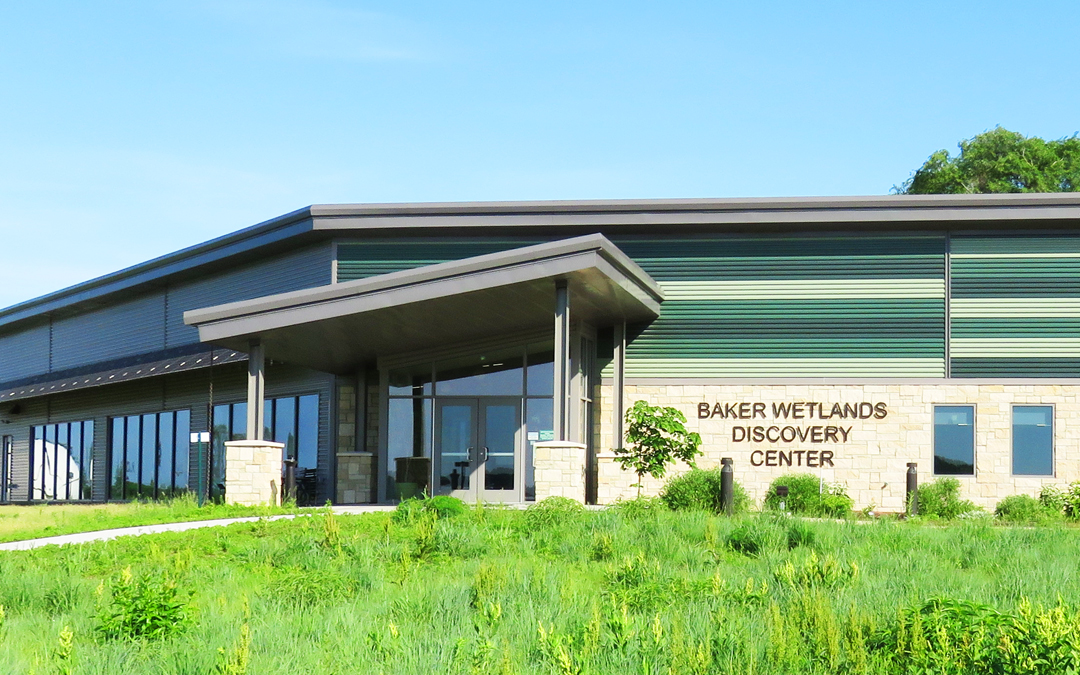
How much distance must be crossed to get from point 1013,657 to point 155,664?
20.4ft

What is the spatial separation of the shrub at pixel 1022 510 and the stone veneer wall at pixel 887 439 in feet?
3.49

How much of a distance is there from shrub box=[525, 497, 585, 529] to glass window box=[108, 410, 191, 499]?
694 inches

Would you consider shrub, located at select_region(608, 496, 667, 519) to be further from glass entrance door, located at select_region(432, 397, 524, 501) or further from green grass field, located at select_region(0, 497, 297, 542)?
glass entrance door, located at select_region(432, 397, 524, 501)

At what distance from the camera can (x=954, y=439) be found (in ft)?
85.6

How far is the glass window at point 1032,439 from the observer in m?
25.8

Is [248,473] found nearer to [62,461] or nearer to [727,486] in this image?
[727,486]

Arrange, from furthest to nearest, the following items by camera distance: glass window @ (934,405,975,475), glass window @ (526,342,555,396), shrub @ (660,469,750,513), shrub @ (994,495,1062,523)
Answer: glass window @ (934,405,975,475) → glass window @ (526,342,555,396) → shrub @ (994,495,1062,523) → shrub @ (660,469,750,513)

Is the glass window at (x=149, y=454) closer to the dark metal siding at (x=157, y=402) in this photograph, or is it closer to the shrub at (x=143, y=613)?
the dark metal siding at (x=157, y=402)

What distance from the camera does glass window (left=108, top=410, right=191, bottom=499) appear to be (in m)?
34.4

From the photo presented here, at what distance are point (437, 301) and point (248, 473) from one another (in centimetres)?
497

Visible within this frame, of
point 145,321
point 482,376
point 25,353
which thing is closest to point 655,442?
point 482,376

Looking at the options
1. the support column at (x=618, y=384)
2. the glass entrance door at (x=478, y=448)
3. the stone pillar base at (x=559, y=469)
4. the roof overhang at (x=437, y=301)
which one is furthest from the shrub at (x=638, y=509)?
the glass entrance door at (x=478, y=448)

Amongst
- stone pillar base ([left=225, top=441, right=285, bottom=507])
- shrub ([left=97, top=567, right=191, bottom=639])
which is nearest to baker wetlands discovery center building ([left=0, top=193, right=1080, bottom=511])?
stone pillar base ([left=225, top=441, right=285, bottom=507])

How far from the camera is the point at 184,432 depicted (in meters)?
34.4
